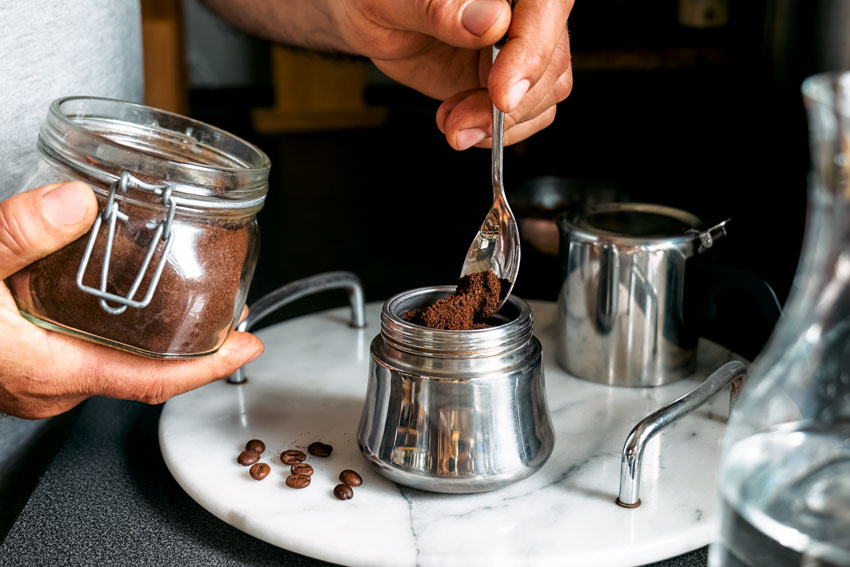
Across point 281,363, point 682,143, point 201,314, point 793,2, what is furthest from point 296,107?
point 201,314

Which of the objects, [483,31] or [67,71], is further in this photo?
[67,71]

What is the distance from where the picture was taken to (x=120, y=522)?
69 centimetres

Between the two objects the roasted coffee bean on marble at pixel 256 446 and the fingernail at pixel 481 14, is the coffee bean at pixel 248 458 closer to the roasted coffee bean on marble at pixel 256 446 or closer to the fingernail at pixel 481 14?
the roasted coffee bean on marble at pixel 256 446

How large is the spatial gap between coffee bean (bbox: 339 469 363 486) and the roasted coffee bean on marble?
0.30 ft

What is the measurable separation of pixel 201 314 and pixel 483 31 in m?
0.31

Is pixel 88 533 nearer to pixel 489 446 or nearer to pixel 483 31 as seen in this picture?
pixel 489 446

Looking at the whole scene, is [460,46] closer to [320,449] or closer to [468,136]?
[468,136]

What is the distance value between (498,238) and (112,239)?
33 cm

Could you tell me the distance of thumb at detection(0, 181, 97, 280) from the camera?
584 millimetres

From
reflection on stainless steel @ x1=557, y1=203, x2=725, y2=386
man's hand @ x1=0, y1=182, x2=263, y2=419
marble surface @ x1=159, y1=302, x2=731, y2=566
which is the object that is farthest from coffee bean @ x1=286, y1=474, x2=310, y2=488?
reflection on stainless steel @ x1=557, y1=203, x2=725, y2=386

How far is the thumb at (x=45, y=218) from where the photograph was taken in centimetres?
58

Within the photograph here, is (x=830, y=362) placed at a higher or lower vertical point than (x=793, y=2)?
lower

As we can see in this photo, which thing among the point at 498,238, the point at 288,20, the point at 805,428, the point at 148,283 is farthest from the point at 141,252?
the point at 288,20

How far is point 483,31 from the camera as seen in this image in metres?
0.70
